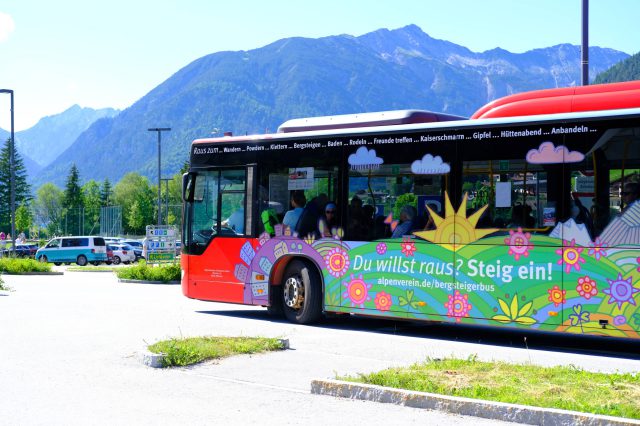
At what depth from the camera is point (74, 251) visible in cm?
5584

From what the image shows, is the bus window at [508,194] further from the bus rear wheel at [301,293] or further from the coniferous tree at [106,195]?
the coniferous tree at [106,195]

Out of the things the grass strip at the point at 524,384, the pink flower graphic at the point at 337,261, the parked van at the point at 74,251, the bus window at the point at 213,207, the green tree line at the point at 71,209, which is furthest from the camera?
the green tree line at the point at 71,209

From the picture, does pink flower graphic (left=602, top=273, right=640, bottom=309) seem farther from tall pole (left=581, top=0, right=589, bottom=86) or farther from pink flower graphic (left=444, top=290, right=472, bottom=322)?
tall pole (left=581, top=0, right=589, bottom=86)

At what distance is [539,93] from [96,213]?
171m

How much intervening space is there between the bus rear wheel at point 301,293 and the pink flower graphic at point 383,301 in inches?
56.1

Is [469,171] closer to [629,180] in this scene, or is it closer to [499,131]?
[499,131]

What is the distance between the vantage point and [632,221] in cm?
1110

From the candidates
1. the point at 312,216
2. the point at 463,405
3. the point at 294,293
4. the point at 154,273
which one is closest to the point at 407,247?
the point at 312,216

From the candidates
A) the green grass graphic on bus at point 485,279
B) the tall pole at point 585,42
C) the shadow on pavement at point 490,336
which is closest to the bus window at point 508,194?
the green grass graphic on bus at point 485,279

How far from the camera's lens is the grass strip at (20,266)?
35.7m

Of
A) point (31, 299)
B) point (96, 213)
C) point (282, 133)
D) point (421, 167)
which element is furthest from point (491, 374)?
point (96, 213)

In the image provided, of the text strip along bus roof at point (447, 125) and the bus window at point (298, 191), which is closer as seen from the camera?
Answer: the text strip along bus roof at point (447, 125)

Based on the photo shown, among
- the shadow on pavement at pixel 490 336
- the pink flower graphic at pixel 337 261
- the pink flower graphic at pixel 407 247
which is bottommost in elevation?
the shadow on pavement at pixel 490 336

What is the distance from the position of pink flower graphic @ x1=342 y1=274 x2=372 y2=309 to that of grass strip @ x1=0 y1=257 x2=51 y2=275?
24.7 m
